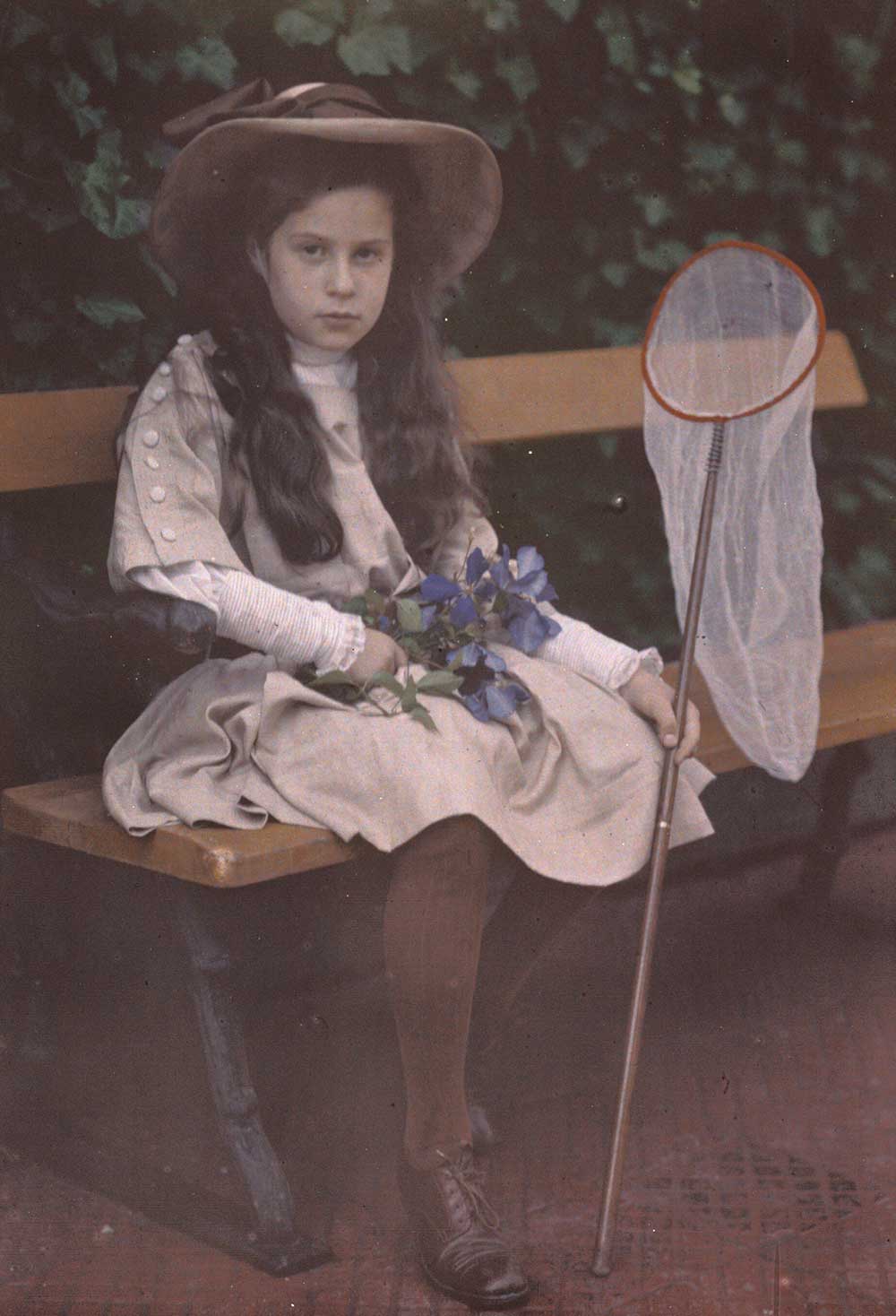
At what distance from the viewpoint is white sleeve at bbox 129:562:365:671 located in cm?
279

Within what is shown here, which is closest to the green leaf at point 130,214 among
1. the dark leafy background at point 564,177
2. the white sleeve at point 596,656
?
the dark leafy background at point 564,177

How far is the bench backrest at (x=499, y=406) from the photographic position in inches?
120

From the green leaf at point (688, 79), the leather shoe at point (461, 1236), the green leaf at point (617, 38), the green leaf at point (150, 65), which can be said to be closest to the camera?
the leather shoe at point (461, 1236)

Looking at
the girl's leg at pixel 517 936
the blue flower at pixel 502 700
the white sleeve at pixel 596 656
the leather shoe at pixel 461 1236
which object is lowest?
the leather shoe at pixel 461 1236

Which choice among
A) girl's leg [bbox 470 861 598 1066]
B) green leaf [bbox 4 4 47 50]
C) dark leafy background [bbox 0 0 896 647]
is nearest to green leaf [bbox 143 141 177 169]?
dark leafy background [bbox 0 0 896 647]

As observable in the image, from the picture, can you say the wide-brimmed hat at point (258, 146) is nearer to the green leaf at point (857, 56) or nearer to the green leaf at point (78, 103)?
the green leaf at point (78, 103)

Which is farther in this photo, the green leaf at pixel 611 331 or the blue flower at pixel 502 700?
the green leaf at pixel 611 331

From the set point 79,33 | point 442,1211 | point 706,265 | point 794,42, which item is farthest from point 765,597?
point 79,33

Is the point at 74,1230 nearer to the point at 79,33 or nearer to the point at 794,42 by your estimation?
the point at 79,33

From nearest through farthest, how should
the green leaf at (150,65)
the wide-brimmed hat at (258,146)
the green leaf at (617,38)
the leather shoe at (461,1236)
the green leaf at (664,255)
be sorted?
the leather shoe at (461,1236)
the wide-brimmed hat at (258,146)
the green leaf at (150,65)
the green leaf at (617,38)
the green leaf at (664,255)

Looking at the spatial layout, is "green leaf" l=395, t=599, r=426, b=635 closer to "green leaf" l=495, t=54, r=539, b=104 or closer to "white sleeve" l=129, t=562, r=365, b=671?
"white sleeve" l=129, t=562, r=365, b=671

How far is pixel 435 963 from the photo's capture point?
273cm

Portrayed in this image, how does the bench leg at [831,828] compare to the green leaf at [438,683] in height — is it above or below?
below

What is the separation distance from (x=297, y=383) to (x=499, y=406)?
0.76 metres
